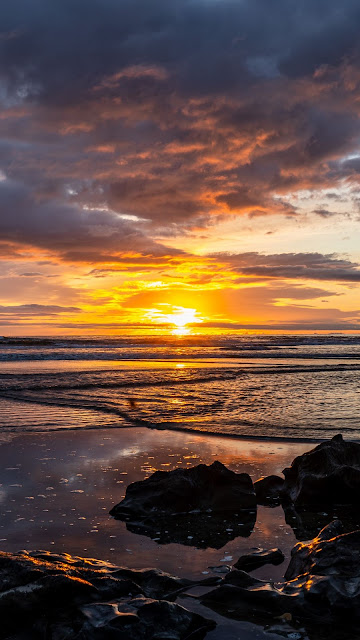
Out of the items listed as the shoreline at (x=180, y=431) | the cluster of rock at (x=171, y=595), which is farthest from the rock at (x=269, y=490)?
the shoreline at (x=180, y=431)

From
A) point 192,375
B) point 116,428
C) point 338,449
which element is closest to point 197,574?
point 338,449

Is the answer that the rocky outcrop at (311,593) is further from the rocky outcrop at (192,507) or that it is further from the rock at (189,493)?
the rock at (189,493)

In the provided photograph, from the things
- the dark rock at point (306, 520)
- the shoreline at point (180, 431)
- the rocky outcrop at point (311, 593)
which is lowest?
the dark rock at point (306, 520)

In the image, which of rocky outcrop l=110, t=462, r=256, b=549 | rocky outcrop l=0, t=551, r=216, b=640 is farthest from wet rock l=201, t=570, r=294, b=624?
rocky outcrop l=110, t=462, r=256, b=549

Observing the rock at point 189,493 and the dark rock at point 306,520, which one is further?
the rock at point 189,493

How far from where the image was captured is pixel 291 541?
5.50 m

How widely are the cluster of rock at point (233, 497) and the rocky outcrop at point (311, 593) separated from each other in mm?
1315

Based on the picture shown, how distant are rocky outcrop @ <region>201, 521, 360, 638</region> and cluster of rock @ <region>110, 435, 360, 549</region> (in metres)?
1.32

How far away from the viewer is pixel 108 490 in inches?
281

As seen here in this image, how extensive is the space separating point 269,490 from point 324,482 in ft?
2.53

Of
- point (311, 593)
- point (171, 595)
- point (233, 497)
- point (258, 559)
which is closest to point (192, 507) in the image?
point (233, 497)

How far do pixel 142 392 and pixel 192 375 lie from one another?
6985 mm

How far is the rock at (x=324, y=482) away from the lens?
6.72 meters

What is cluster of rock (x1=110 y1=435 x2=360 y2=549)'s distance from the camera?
594cm
